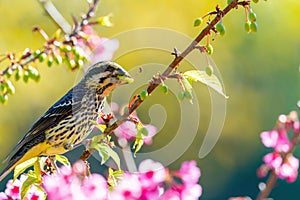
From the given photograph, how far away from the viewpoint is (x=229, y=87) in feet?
48.2

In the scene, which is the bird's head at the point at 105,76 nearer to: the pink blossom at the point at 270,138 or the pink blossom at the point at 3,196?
the pink blossom at the point at 270,138

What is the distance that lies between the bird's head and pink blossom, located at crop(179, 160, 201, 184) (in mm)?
659

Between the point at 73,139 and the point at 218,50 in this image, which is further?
the point at 218,50

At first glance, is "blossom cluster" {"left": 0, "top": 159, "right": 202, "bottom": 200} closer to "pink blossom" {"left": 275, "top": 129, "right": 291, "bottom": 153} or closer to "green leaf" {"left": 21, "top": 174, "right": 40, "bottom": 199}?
"green leaf" {"left": 21, "top": 174, "right": 40, "bottom": 199}

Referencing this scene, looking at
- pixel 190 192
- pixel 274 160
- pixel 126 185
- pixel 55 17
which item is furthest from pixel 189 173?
pixel 55 17

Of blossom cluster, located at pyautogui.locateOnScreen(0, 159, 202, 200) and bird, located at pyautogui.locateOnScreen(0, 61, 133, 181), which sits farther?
bird, located at pyautogui.locateOnScreen(0, 61, 133, 181)

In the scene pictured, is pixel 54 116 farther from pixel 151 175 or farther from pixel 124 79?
pixel 151 175

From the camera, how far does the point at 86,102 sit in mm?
4660

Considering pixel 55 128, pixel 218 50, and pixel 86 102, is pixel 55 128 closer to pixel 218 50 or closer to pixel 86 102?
pixel 86 102

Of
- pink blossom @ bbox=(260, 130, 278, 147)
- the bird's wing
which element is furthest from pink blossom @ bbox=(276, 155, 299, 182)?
the bird's wing

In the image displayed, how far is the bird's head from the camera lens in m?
4.14

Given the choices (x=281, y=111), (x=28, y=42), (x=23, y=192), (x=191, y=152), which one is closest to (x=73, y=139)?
(x=23, y=192)

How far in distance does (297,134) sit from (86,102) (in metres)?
1.78

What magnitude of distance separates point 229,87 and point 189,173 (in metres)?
11.3
